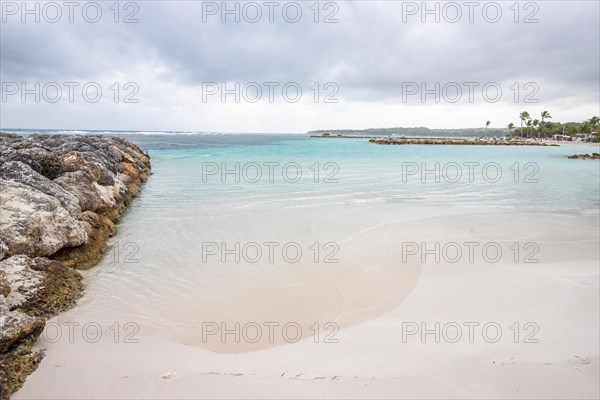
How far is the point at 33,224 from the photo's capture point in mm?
5711

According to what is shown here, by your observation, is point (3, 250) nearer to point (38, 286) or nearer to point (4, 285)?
point (38, 286)

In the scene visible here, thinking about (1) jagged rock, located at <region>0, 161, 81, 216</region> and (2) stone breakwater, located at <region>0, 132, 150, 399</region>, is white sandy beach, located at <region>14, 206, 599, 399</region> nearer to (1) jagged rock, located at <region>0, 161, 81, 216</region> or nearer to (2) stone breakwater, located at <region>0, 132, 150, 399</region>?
(2) stone breakwater, located at <region>0, 132, 150, 399</region>

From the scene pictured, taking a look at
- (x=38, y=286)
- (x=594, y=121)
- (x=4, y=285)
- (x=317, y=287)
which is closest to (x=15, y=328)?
(x=4, y=285)

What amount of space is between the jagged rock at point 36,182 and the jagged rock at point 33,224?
597 mm

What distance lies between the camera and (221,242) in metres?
8.13

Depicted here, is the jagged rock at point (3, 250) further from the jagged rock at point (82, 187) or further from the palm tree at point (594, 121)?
the palm tree at point (594, 121)

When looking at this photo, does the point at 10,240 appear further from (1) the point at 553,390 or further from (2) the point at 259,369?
(1) the point at 553,390

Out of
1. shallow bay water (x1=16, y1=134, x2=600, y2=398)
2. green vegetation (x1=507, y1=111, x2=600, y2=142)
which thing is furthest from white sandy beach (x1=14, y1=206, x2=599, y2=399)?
green vegetation (x1=507, y1=111, x2=600, y2=142)

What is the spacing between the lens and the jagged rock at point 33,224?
541cm

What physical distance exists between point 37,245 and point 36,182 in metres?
2.24

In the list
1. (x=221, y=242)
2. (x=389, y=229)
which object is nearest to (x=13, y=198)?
(x=221, y=242)

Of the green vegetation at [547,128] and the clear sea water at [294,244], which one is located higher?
the green vegetation at [547,128]

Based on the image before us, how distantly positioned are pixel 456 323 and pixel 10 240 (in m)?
6.39

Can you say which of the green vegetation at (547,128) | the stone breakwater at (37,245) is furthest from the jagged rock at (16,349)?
the green vegetation at (547,128)
